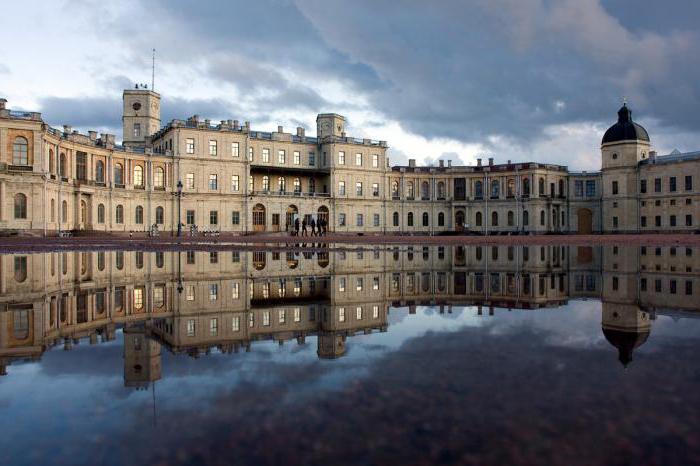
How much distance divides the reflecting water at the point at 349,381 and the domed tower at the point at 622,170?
70.8 m

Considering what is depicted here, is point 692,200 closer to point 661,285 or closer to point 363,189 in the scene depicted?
point 363,189

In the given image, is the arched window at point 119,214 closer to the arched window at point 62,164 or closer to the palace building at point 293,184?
the palace building at point 293,184

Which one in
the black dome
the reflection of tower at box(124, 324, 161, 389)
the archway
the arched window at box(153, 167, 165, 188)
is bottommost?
the reflection of tower at box(124, 324, 161, 389)

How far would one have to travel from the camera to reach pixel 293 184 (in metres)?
66.6

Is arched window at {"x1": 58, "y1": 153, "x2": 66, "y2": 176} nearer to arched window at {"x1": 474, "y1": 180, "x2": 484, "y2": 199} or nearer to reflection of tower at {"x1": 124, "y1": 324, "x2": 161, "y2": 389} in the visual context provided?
reflection of tower at {"x1": 124, "y1": 324, "x2": 161, "y2": 389}

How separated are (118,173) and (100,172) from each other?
7.07 ft

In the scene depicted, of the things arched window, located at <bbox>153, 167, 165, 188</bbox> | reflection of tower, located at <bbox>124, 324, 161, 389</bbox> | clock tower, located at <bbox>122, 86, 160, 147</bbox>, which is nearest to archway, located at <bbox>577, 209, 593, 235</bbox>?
arched window, located at <bbox>153, 167, 165, 188</bbox>

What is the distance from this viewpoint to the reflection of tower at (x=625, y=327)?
3777 mm

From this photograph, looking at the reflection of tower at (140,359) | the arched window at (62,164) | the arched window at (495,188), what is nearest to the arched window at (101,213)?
the arched window at (62,164)

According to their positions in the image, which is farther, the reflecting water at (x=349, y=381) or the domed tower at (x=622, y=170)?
the domed tower at (x=622, y=170)

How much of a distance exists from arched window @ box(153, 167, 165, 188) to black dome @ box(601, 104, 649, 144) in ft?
184

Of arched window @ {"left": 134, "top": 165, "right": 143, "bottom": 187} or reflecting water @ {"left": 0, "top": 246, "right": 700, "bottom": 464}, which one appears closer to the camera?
reflecting water @ {"left": 0, "top": 246, "right": 700, "bottom": 464}

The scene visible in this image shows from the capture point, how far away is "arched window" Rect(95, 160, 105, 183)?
165 ft

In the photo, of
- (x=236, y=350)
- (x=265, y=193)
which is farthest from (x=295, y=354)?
(x=265, y=193)
